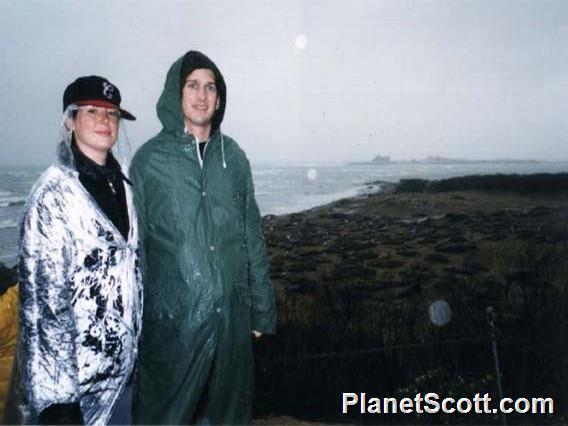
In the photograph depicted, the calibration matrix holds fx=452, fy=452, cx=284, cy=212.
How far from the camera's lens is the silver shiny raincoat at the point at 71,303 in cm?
156

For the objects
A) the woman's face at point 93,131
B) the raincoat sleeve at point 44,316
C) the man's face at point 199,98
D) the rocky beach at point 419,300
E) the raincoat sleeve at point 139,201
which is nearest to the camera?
the raincoat sleeve at point 44,316

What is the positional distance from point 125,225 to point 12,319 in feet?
3.12

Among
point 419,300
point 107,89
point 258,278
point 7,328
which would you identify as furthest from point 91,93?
point 419,300

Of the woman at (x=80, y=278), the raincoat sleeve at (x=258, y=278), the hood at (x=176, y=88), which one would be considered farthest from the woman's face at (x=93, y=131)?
the raincoat sleeve at (x=258, y=278)

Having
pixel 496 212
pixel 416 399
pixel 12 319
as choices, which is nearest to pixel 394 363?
pixel 416 399

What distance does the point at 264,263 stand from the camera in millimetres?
2361

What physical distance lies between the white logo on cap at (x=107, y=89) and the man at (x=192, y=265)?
359mm

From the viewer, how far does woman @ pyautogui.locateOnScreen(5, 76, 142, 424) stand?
156 cm

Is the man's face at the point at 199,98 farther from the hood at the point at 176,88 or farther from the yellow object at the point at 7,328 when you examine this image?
the yellow object at the point at 7,328

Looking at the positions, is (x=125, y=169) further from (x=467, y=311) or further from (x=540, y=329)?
(x=467, y=311)

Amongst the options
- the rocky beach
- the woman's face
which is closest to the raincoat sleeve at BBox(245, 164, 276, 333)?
the woman's face

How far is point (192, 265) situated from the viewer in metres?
2.08

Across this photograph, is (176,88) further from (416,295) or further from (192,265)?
(416,295)

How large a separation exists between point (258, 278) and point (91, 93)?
3.81 ft
